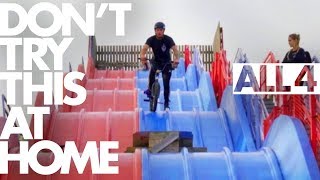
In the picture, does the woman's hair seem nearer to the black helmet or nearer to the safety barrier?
the safety barrier

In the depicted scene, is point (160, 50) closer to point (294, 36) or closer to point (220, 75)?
point (294, 36)

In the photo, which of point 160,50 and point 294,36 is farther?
point 294,36

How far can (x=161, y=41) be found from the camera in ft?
36.7

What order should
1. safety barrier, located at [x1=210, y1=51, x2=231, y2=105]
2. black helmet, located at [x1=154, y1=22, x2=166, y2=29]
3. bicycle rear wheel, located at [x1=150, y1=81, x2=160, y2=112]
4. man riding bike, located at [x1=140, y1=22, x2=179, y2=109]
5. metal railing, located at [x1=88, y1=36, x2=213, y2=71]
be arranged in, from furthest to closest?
metal railing, located at [x1=88, y1=36, x2=213, y2=71]
safety barrier, located at [x1=210, y1=51, x2=231, y2=105]
bicycle rear wheel, located at [x1=150, y1=81, x2=160, y2=112]
man riding bike, located at [x1=140, y1=22, x2=179, y2=109]
black helmet, located at [x1=154, y1=22, x2=166, y2=29]

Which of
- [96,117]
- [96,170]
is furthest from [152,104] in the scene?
[96,170]

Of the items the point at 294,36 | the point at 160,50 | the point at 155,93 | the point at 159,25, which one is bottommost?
the point at 155,93

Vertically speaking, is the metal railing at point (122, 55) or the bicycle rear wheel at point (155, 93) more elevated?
the metal railing at point (122, 55)

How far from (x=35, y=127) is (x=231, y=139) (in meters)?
3.04

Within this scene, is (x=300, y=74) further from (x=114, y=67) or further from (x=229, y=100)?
(x=114, y=67)

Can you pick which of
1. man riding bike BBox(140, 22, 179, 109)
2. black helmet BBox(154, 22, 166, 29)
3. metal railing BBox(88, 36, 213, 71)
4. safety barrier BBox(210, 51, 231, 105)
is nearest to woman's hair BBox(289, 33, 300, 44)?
safety barrier BBox(210, 51, 231, 105)

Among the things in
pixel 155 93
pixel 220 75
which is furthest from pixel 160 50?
pixel 220 75

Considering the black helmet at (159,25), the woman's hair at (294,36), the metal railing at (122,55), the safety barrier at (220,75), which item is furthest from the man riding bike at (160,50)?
the metal railing at (122,55)

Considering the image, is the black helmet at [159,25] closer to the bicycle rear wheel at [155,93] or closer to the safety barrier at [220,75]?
the bicycle rear wheel at [155,93]

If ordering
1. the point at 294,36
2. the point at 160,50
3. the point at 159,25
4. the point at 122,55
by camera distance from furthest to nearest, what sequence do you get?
the point at 122,55 < the point at 294,36 < the point at 160,50 < the point at 159,25
